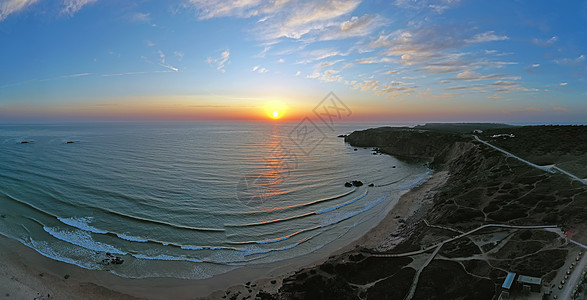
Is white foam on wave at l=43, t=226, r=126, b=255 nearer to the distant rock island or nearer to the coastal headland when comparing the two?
the coastal headland

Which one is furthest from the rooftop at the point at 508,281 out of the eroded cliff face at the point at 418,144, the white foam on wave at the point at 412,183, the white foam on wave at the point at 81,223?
the eroded cliff face at the point at 418,144

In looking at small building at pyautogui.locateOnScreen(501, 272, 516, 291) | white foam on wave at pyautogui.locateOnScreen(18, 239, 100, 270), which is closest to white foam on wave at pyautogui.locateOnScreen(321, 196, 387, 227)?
small building at pyautogui.locateOnScreen(501, 272, 516, 291)

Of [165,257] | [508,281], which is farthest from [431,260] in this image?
[165,257]

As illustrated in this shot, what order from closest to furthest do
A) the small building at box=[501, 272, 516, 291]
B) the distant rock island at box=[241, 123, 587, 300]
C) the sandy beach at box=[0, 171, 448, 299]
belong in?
the small building at box=[501, 272, 516, 291]
the distant rock island at box=[241, 123, 587, 300]
the sandy beach at box=[0, 171, 448, 299]

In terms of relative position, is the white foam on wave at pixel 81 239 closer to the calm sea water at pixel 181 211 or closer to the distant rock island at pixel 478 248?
the calm sea water at pixel 181 211

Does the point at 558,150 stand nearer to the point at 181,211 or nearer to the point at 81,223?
the point at 181,211

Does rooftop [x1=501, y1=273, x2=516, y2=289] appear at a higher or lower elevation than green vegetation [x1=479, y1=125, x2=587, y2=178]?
lower

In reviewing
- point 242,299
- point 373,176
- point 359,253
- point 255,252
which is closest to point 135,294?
point 242,299
